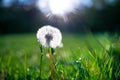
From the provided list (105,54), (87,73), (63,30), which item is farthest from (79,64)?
(63,30)

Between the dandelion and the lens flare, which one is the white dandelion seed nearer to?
the dandelion

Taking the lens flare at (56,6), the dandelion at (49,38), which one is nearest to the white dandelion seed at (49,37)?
the dandelion at (49,38)

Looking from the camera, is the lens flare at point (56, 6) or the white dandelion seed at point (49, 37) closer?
the white dandelion seed at point (49, 37)

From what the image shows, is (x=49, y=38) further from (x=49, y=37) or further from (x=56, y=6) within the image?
(x=56, y=6)

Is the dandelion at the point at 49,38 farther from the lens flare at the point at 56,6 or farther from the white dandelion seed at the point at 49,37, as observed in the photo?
the lens flare at the point at 56,6

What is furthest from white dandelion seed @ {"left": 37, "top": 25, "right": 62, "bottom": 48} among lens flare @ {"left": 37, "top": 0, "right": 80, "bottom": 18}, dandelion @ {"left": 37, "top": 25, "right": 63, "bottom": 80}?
lens flare @ {"left": 37, "top": 0, "right": 80, "bottom": 18}

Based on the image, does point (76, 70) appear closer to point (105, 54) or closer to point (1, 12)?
point (105, 54)

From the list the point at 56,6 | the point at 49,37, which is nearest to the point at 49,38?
the point at 49,37

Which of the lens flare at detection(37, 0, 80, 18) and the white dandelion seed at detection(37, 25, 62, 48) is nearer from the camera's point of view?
the white dandelion seed at detection(37, 25, 62, 48)
